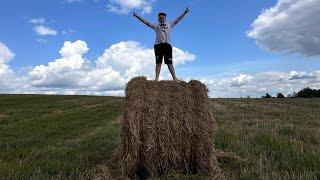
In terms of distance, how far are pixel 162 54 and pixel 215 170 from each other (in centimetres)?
387

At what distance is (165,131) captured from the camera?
8383mm

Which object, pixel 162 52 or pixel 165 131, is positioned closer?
pixel 165 131

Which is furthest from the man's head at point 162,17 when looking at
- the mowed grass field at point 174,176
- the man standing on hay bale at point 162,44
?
the mowed grass field at point 174,176

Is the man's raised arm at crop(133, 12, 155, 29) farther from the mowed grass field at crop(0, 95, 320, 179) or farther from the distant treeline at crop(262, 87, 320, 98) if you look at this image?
the distant treeline at crop(262, 87, 320, 98)

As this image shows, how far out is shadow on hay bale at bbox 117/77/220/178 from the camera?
8.26 meters

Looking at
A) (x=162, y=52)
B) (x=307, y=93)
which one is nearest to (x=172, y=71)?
(x=162, y=52)

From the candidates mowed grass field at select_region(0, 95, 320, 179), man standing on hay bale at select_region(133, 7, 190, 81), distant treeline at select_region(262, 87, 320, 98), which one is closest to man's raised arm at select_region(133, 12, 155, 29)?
man standing on hay bale at select_region(133, 7, 190, 81)

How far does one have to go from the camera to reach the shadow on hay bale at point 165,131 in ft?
27.1

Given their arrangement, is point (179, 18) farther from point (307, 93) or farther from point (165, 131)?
point (307, 93)

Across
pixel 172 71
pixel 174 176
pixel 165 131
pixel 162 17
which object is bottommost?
pixel 174 176

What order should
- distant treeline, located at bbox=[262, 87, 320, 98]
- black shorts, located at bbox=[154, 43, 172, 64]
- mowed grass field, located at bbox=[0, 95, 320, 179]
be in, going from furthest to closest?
distant treeline, located at bbox=[262, 87, 320, 98] → black shorts, located at bbox=[154, 43, 172, 64] → mowed grass field, located at bbox=[0, 95, 320, 179]

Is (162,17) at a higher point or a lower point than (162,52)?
higher

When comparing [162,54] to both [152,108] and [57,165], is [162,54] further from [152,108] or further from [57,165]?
[57,165]

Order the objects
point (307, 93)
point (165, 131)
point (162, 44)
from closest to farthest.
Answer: point (165, 131), point (162, 44), point (307, 93)
